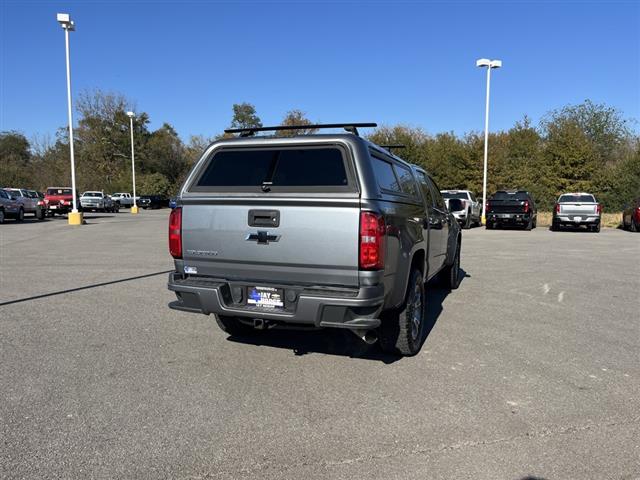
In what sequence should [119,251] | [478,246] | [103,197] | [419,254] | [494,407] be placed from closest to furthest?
[494,407]
[419,254]
[119,251]
[478,246]
[103,197]

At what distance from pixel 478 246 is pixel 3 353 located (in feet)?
43.9

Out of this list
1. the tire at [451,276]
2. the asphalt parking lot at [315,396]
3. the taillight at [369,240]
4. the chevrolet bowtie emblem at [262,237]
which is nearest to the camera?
the asphalt parking lot at [315,396]

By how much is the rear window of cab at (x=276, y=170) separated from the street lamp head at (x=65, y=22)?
949 inches

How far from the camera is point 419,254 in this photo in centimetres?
536

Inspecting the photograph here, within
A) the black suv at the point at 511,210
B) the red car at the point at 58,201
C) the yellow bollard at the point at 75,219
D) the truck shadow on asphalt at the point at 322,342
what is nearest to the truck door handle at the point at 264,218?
the truck shadow on asphalt at the point at 322,342

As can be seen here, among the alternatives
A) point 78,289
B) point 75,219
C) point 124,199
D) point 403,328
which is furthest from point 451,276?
point 124,199

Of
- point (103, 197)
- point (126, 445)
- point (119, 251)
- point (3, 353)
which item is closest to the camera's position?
point (126, 445)

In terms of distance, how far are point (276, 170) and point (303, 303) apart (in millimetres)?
1206

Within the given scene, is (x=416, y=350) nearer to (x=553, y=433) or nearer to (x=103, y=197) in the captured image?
(x=553, y=433)

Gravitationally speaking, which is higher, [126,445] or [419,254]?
[419,254]

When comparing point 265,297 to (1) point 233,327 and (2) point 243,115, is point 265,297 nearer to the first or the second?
(1) point 233,327

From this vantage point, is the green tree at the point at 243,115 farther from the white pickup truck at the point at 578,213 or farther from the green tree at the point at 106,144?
the white pickup truck at the point at 578,213

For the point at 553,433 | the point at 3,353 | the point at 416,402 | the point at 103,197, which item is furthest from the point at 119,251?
the point at 103,197

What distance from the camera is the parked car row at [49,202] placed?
2623 cm
